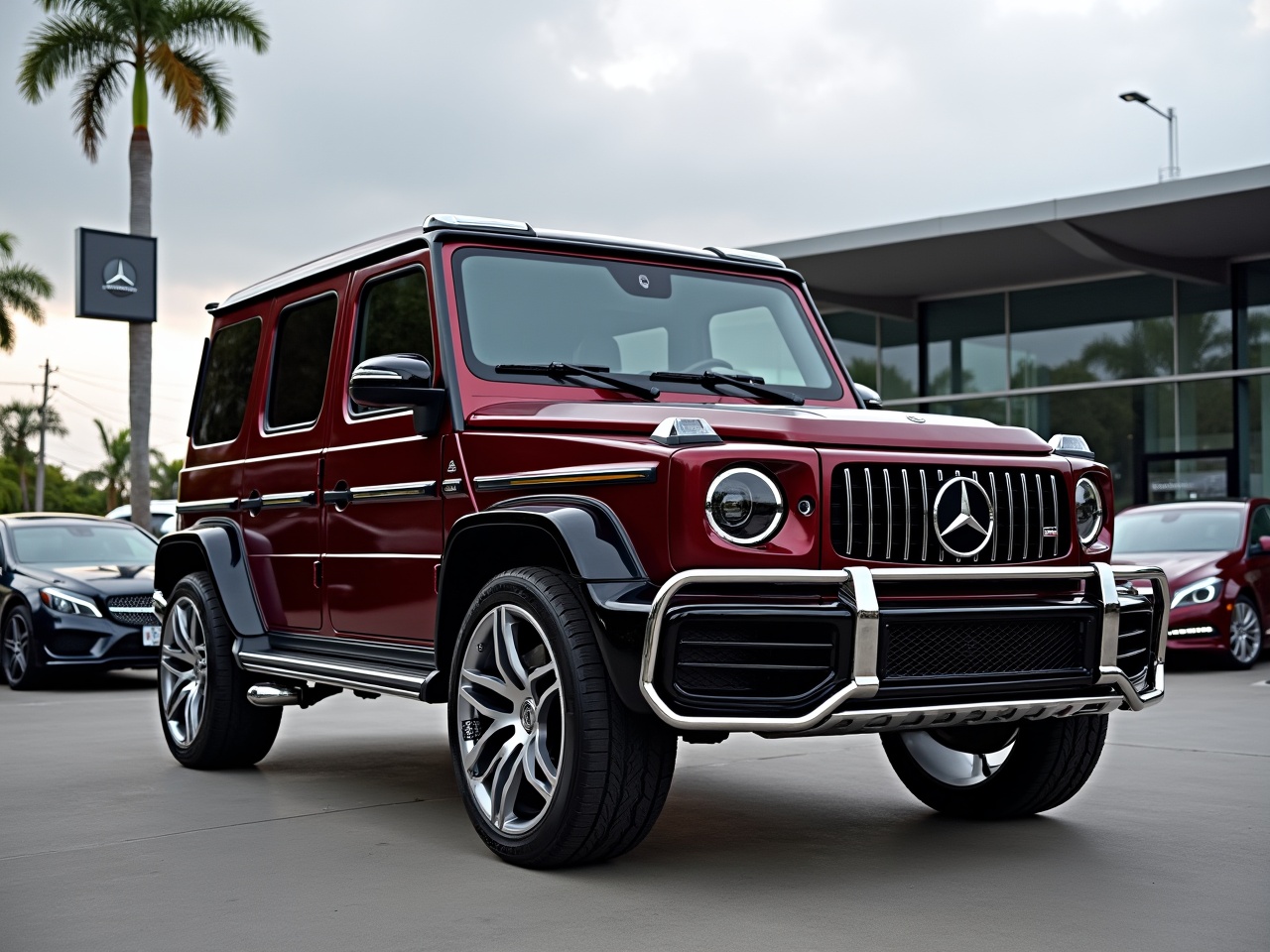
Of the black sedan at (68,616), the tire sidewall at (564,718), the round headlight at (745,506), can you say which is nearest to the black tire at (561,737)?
the tire sidewall at (564,718)

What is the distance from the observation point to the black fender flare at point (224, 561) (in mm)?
6852

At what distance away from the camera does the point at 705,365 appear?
598cm

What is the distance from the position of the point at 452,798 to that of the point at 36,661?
6.93 m

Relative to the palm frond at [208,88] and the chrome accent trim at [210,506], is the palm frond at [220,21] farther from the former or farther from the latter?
the chrome accent trim at [210,506]

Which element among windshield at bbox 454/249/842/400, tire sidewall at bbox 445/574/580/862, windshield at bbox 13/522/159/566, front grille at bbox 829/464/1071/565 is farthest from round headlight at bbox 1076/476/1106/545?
windshield at bbox 13/522/159/566

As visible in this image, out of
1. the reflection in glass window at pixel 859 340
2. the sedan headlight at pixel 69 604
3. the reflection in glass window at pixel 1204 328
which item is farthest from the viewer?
the reflection in glass window at pixel 859 340

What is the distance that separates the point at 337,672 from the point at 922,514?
2.38 meters

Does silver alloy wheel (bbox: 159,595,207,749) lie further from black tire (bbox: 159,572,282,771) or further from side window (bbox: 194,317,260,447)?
side window (bbox: 194,317,260,447)

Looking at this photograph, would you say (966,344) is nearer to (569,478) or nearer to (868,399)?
(868,399)

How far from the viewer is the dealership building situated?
20.8 meters

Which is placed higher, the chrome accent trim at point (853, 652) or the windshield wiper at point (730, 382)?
the windshield wiper at point (730, 382)

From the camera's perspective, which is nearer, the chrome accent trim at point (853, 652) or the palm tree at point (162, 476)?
the chrome accent trim at point (853, 652)

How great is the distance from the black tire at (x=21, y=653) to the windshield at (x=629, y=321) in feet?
25.7

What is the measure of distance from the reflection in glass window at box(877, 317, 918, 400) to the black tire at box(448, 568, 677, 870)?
832 inches
